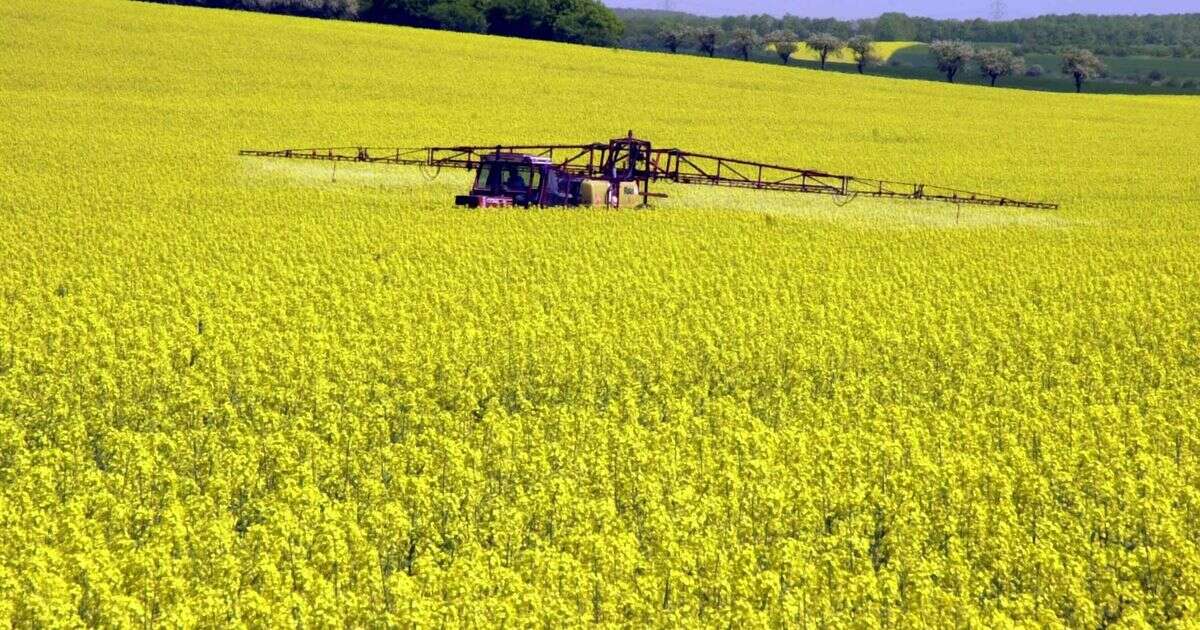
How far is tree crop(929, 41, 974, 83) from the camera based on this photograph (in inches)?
4048

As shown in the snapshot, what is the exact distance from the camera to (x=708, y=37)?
11669cm

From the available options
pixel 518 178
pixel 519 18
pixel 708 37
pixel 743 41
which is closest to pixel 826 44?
pixel 743 41

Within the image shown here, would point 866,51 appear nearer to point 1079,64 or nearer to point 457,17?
point 1079,64

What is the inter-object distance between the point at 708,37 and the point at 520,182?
290 feet

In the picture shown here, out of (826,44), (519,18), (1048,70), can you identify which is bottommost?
(1048,70)

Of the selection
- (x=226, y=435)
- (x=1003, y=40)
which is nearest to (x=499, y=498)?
(x=226, y=435)

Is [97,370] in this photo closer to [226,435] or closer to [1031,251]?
[226,435]

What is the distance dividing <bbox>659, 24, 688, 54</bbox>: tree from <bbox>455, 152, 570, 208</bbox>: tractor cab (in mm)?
90968

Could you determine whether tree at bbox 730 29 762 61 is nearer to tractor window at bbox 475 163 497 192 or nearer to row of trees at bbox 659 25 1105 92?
row of trees at bbox 659 25 1105 92

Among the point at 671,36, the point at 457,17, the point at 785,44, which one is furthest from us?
the point at 671,36

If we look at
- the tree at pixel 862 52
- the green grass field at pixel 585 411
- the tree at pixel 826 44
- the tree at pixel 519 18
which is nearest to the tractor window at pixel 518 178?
the green grass field at pixel 585 411

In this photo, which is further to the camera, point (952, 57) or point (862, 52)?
point (862, 52)

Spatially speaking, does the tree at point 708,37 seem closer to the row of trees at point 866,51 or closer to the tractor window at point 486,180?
the row of trees at point 866,51

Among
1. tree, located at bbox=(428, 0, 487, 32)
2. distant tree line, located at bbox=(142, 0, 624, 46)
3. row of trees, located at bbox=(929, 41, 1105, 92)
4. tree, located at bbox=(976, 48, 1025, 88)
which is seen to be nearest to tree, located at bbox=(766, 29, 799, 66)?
row of trees, located at bbox=(929, 41, 1105, 92)
